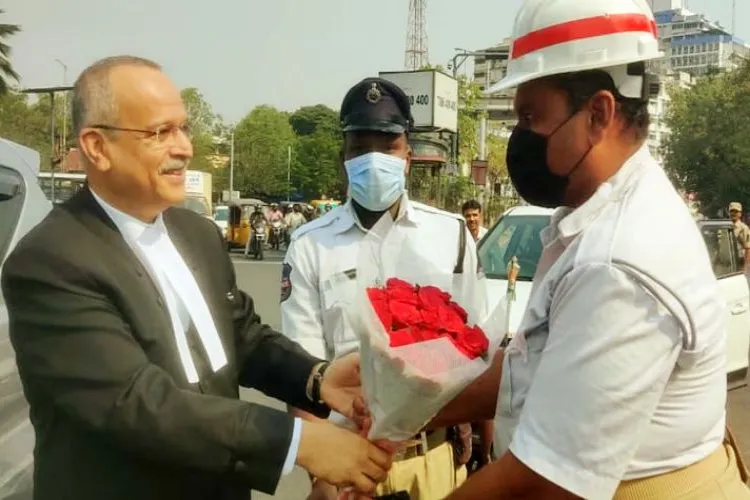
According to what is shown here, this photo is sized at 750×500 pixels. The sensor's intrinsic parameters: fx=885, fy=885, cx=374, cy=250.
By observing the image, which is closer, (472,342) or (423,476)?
(472,342)

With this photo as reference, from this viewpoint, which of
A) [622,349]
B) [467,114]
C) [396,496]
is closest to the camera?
[622,349]

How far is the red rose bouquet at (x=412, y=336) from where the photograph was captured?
179cm

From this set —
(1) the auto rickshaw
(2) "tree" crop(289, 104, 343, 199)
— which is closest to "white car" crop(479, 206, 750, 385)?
(1) the auto rickshaw

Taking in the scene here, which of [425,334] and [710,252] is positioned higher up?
[425,334]

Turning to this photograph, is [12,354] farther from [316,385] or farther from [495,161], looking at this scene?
[495,161]

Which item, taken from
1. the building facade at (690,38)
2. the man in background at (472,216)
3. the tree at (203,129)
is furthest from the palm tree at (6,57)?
the building facade at (690,38)

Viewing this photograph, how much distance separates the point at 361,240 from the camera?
3.07 metres

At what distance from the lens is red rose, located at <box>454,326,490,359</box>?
6.01 ft

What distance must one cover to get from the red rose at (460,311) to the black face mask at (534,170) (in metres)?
0.30

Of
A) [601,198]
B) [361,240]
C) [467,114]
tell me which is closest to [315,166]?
[467,114]

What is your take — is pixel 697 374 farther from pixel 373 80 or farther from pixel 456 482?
pixel 373 80

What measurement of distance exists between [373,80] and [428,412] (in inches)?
68.2

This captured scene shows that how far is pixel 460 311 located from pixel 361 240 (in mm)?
1165

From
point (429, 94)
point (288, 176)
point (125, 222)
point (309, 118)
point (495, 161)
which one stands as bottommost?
point (125, 222)
